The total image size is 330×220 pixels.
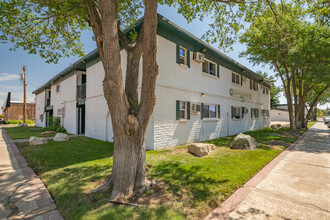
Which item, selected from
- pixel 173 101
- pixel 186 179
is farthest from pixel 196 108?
pixel 186 179

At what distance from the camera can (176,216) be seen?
2664mm

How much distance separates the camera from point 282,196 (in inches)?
136

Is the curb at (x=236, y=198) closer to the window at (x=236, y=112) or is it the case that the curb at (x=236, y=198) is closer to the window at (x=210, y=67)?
the window at (x=210, y=67)

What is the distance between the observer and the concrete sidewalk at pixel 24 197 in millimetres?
2789

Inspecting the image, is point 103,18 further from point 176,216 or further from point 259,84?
point 259,84

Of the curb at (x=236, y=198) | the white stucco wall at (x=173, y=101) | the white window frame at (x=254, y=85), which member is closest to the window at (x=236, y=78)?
the white stucco wall at (x=173, y=101)

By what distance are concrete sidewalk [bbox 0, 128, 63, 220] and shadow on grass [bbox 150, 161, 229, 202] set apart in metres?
2.29

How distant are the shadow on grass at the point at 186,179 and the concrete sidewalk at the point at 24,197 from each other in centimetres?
229

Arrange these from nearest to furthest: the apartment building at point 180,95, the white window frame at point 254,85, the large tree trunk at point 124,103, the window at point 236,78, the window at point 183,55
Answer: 1. the large tree trunk at point 124,103
2. the apartment building at point 180,95
3. the window at point 183,55
4. the window at point 236,78
5. the white window frame at point 254,85

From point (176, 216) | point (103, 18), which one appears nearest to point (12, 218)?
point (176, 216)

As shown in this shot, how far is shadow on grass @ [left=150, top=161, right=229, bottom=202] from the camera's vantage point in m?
3.44

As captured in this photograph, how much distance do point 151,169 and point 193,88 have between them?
5989mm

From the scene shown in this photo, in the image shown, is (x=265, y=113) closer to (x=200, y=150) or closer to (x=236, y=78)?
(x=236, y=78)

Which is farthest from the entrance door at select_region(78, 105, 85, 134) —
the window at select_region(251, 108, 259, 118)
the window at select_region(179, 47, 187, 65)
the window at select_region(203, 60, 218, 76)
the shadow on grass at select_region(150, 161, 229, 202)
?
the window at select_region(251, 108, 259, 118)
